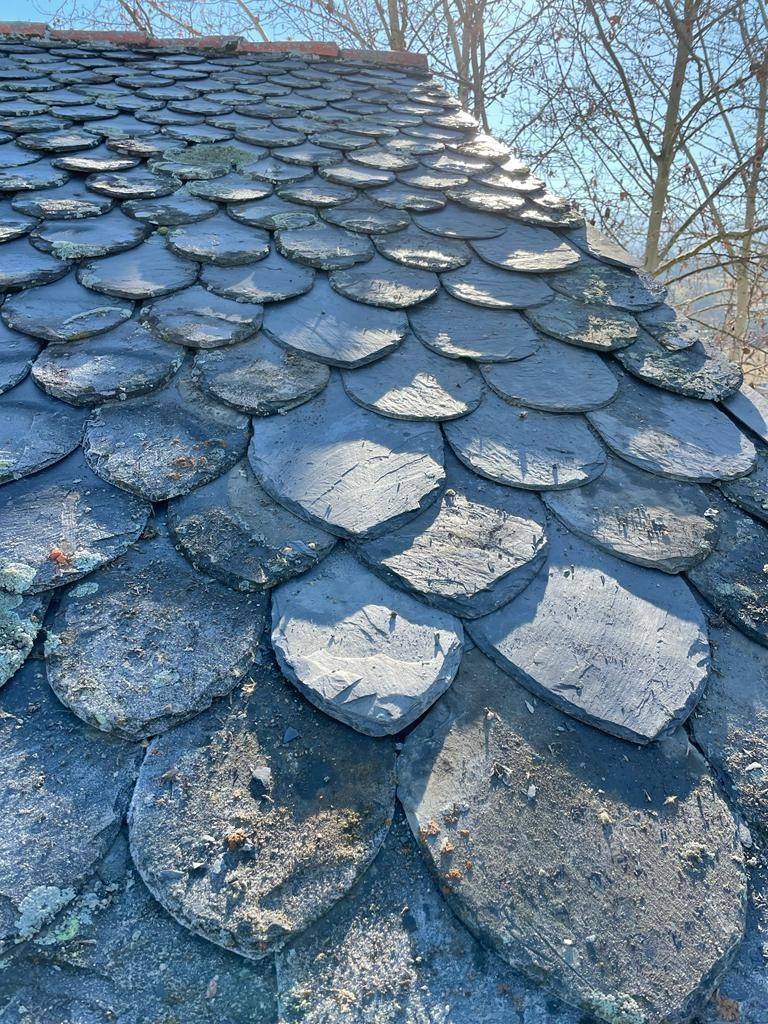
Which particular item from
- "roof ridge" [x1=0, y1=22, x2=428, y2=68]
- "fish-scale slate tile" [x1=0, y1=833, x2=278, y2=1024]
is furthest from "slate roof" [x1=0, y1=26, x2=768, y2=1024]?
"roof ridge" [x1=0, y1=22, x2=428, y2=68]

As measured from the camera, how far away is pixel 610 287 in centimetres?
181

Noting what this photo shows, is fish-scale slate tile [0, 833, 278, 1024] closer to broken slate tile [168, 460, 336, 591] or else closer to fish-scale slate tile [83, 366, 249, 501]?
broken slate tile [168, 460, 336, 591]

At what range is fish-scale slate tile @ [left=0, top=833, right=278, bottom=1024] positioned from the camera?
2.21 ft

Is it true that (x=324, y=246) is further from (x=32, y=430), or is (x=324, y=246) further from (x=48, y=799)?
(x=48, y=799)

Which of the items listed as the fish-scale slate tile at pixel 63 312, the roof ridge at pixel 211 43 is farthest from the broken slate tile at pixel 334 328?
the roof ridge at pixel 211 43

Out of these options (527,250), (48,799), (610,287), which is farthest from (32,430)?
(610,287)

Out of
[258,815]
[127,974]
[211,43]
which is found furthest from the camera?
[211,43]

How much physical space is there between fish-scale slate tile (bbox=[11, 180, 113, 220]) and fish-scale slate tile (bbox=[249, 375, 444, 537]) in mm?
1127

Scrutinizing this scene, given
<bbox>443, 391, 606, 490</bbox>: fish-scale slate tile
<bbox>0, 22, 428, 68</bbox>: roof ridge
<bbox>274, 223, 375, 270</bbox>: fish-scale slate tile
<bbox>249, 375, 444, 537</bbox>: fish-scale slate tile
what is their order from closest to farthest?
1. <bbox>249, 375, 444, 537</bbox>: fish-scale slate tile
2. <bbox>443, 391, 606, 490</bbox>: fish-scale slate tile
3. <bbox>274, 223, 375, 270</bbox>: fish-scale slate tile
4. <bbox>0, 22, 428, 68</bbox>: roof ridge

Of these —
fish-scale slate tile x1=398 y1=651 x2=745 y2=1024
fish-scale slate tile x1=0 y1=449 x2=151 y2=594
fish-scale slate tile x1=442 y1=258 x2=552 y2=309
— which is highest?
fish-scale slate tile x1=442 y1=258 x2=552 y2=309

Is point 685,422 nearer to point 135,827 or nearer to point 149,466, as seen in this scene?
point 149,466

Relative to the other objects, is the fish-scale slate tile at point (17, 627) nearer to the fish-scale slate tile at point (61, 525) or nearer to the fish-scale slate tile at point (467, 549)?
the fish-scale slate tile at point (61, 525)

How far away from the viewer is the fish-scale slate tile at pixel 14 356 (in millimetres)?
1347

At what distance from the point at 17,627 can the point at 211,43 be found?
3.84 meters
